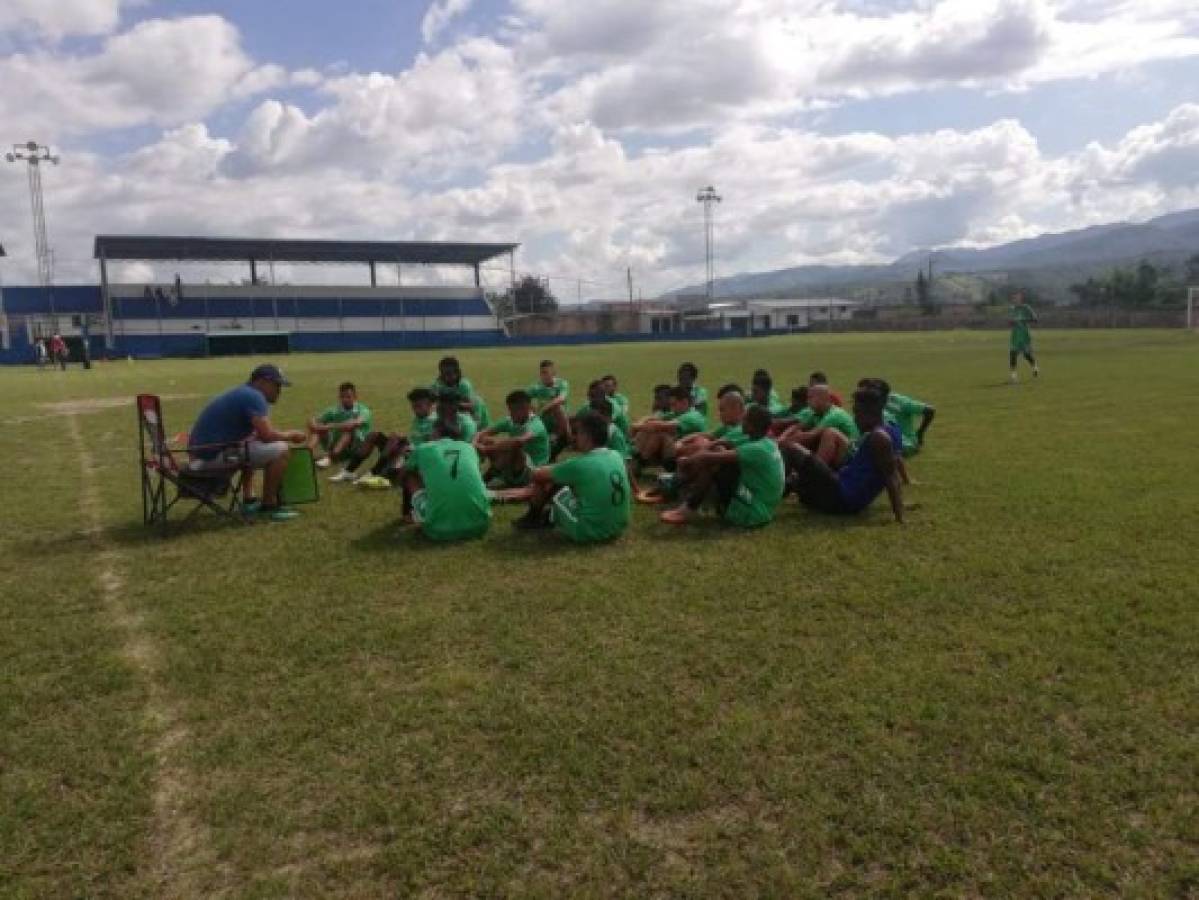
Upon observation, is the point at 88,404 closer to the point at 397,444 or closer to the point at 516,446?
the point at 397,444

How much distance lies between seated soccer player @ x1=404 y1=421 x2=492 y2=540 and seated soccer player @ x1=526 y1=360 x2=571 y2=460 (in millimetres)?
3647

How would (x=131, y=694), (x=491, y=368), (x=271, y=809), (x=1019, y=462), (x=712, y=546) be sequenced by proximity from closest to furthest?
1. (x=271, y=809)
2. (x=131, y=694)
3. (x=712, y=546)
4. (x=1019, y=462)
5. (x=491, y=368)

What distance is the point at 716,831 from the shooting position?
3373 millimetres

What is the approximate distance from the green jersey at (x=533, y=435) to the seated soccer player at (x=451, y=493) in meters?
2.01

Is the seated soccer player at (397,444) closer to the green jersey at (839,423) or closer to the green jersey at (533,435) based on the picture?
the green jersey at (533,435)

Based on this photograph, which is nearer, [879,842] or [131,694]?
[879,842]

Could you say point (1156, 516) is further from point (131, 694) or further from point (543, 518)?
point (131, 694)

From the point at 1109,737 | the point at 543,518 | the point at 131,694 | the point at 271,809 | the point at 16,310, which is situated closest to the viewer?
the point at 271,809

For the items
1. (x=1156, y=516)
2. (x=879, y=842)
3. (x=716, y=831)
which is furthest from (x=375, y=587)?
(x=1156, y=516)

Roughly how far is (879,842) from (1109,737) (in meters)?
1.33

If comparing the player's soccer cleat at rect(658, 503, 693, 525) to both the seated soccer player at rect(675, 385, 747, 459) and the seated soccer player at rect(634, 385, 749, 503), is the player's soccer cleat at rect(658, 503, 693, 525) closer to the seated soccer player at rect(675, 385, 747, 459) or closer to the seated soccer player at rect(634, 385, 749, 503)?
the seated soccer player at rect(634, 385, 749, 503)

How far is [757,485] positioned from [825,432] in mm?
1503

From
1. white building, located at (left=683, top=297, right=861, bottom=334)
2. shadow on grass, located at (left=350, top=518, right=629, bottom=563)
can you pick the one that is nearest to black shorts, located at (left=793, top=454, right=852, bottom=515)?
shadow on grass, located at (left=350, top=518, right=629, bottom=563)

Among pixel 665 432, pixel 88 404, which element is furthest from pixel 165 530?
pixel 88 404
